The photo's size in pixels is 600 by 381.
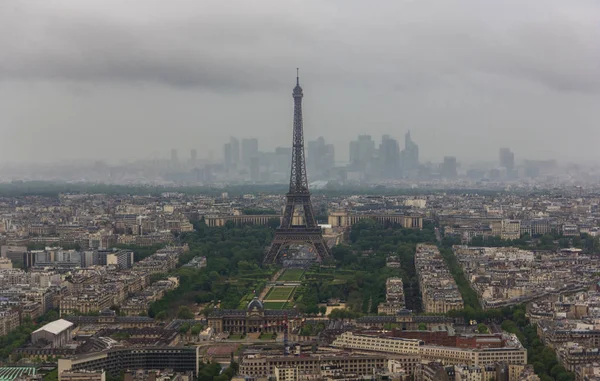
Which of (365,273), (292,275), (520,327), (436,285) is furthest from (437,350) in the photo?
(292,275)

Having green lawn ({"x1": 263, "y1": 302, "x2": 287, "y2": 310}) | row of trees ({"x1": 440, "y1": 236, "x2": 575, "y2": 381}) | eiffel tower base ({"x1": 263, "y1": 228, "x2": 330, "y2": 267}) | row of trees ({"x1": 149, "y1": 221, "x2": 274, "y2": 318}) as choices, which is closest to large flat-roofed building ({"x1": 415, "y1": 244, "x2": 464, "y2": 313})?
row of trees ({"x1": 440, "y1": 236, "x2": 575, "y2": 381})

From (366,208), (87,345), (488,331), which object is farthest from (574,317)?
(366,208)

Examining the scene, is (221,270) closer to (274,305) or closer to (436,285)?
(274,305)

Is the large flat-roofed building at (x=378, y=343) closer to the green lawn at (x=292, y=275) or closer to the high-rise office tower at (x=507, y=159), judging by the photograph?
the green lawn at (x=292, y=275)

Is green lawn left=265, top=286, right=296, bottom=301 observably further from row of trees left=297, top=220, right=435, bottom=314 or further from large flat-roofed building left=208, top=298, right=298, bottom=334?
large flat-roofed building left=208, top=298, right=298, bottom=334

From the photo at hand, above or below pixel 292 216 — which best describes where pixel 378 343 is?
below

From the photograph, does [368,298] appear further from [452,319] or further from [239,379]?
[239,379]
